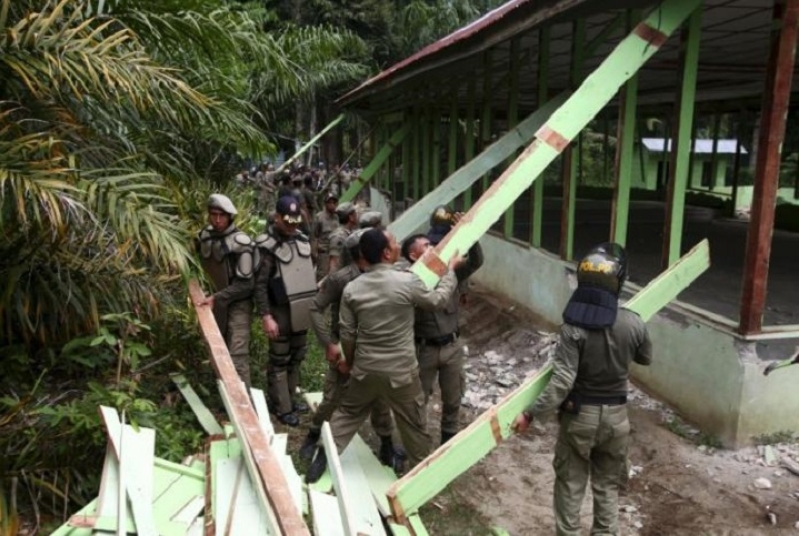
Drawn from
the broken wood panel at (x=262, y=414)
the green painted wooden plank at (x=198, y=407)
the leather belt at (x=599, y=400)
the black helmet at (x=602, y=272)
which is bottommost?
the green painted wooden plank at (x=198, y=407)

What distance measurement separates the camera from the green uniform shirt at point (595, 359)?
3352 millimetres

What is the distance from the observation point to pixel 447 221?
512 centimetres

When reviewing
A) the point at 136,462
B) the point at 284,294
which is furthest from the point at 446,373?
the point at 136,462

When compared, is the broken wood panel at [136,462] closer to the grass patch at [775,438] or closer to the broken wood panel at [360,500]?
the broken wood panel at [360,500]

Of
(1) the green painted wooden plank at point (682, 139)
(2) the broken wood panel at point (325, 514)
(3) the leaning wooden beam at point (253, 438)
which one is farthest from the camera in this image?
(1) the green painted wooden plank at point (682, 139)

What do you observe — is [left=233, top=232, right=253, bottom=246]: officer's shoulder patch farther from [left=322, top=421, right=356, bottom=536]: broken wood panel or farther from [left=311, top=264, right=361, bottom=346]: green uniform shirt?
[left=322, top=421, right=356, bottom=536]: broken wood panel

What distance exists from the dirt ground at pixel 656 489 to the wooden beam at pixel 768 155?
97cm

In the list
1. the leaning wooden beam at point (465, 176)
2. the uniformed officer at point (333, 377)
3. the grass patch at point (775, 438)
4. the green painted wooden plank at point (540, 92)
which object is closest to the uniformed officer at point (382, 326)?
the uniformed officer at point (333, 377)

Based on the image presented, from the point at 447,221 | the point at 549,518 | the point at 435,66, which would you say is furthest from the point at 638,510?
the point at 435,66

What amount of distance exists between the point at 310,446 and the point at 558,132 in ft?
8.61

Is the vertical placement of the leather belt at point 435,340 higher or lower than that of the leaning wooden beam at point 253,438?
higher

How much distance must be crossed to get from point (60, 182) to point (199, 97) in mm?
1358

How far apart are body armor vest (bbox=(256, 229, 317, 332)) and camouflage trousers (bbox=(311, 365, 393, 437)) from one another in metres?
0.73

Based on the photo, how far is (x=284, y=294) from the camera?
493 centimetres
